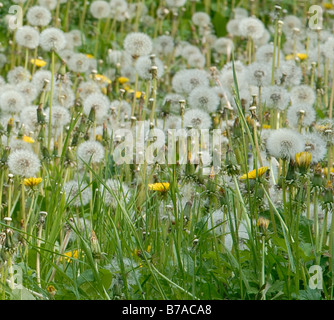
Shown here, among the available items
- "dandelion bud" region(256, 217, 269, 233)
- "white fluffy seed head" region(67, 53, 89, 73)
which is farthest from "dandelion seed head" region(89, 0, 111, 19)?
"dandelion bud" region(256, 217, 269, 233)

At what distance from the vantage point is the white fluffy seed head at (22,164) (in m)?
2.63

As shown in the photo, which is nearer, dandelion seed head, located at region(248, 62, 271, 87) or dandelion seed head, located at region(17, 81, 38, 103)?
dandelion seed head, located at region(248, 62, 271, 87)

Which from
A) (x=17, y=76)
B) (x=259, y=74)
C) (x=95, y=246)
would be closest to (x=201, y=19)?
(x=17, y=76)

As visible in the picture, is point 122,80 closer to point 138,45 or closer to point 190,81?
point 138,45

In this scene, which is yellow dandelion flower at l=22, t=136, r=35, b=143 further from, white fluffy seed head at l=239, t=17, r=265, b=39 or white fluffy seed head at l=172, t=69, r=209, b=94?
white fluffy seed head at l=239, t=17, r=265, b=39

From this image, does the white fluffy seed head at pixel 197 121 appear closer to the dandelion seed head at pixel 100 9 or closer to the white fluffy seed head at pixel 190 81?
the white fluffy seed head at pixel 190 81

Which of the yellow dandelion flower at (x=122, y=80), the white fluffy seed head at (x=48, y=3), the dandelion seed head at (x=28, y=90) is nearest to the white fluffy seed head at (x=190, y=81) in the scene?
the dandelion seed head at (x=28, y=90)

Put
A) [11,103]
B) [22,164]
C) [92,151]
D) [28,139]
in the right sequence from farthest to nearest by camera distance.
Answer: [11,103]
[28,139]
[92,151]
[22,164]

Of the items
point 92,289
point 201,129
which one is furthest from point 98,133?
point 92,289

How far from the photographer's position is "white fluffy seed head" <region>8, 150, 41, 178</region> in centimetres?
263

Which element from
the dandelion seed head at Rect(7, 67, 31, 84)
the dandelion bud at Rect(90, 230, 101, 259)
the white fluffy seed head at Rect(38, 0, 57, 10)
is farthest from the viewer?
the white fluffy seed head at Rect(38, 0, 57, 10)

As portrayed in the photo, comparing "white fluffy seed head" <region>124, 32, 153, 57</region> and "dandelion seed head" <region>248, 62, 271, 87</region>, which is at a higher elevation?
"white fluffy seed head" <region>124, 32, 153, 57</region>

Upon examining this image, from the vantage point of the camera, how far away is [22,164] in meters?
2.64
